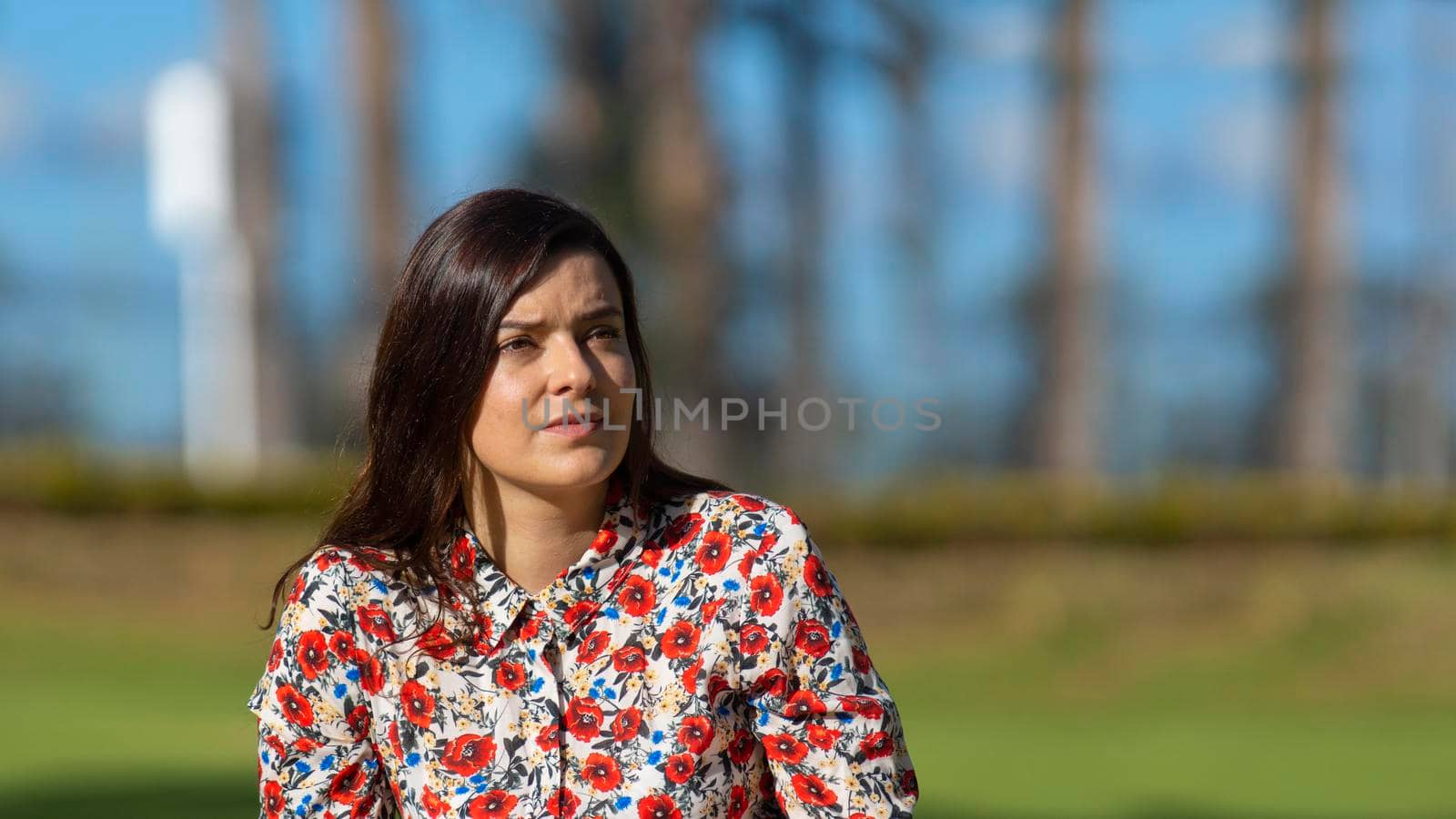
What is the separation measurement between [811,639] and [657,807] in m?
0.26

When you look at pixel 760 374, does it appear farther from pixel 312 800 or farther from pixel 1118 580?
pixel 312 800

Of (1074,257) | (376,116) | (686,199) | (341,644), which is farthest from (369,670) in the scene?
(1074,257)

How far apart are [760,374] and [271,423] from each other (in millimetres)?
7120

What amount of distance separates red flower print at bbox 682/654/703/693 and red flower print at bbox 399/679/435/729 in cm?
30

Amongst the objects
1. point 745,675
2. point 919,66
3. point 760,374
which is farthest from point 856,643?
point 760,374

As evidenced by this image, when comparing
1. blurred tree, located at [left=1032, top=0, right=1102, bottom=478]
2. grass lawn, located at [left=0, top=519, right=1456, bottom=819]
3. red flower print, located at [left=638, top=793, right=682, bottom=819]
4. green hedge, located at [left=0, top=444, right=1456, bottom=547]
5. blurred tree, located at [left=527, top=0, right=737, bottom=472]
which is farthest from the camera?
blurred tree, located at [left=1032, top=0, right=1102, bottom=478]

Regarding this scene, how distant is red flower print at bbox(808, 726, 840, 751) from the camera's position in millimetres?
1680

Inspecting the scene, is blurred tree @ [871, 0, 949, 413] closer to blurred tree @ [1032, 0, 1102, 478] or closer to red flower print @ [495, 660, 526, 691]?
blurred tree @ [1032, 0, 1102, 478]

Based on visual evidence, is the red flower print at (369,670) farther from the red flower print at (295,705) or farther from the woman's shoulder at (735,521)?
the woman's shoulder at (735,521)

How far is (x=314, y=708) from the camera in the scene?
1.74 m

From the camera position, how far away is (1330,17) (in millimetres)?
14211

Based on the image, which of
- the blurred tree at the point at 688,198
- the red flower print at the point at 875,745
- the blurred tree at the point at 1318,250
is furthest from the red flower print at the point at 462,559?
the blurred tree at the point at 1318,250

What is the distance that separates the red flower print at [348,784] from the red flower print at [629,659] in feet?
1.11

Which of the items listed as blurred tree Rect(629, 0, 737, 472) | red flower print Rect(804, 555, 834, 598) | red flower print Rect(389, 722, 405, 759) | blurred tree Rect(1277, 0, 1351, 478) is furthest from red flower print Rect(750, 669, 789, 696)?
blurred tree Rect(1277, 0, 1351, 478)
